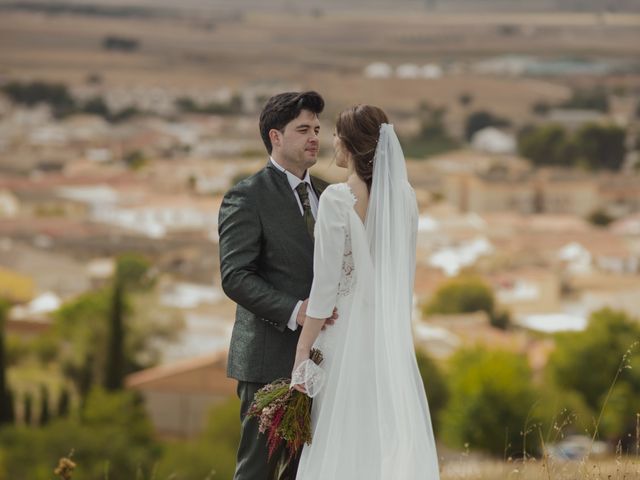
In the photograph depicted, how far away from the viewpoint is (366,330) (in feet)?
8.22

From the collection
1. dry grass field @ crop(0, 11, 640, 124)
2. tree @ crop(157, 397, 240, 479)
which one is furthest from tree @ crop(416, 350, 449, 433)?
dry grass field @ crop(0, 11, 640, 124)

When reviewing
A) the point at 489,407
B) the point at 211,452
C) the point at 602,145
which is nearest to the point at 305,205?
the point at 211,452

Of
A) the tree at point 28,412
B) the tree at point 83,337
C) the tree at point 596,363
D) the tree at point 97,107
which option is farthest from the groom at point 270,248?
the tree at point 97,107

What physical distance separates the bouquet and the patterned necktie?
0.75 feet

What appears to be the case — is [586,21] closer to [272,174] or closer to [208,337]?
[208,337]

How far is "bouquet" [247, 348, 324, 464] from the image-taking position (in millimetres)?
2457

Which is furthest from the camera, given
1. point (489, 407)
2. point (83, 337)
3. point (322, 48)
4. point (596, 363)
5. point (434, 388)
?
point (322, 48)

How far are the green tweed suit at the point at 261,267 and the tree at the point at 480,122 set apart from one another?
93.7 meters

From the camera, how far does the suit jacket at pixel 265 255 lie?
2.54 m

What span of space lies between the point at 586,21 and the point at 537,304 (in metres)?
89.5

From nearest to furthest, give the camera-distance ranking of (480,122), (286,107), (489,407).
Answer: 1. (286,107)
2. (489,407)
3. (480,122)

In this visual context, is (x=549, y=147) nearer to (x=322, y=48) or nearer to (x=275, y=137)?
(x=322, y=48)

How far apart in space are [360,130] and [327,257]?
219 mm

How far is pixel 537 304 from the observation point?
41.2 m
